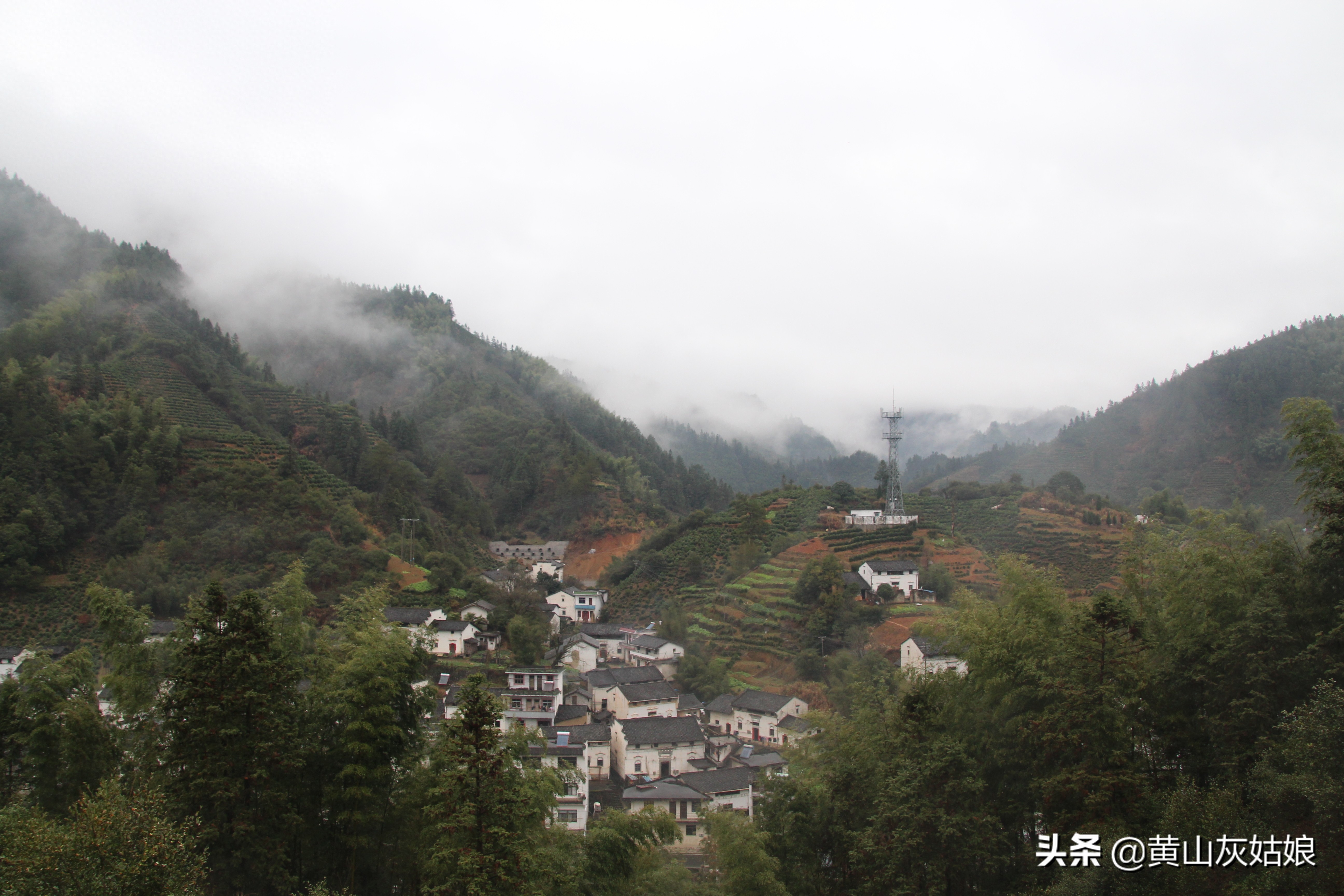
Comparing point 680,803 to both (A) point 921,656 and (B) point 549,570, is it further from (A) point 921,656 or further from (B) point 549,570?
(B) point 549,570

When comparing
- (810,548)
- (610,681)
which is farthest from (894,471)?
(610,681)

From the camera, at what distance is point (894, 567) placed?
3900cm

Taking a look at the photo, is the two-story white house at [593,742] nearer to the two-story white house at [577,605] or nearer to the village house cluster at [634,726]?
the village house cluster at [634,726]

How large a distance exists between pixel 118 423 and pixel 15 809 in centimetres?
3489

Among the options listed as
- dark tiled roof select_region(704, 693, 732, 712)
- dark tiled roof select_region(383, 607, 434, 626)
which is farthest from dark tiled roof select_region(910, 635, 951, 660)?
dark tiled roof select_region(383, 607, 434, 626)

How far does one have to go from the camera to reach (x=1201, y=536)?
1370 cm

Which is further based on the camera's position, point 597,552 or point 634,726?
point 597,552

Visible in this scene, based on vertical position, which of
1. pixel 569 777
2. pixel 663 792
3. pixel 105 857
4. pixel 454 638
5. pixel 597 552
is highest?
pixel 597 552

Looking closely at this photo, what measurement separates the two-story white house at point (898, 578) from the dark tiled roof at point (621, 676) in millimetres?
13468

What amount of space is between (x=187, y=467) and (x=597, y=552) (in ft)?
110

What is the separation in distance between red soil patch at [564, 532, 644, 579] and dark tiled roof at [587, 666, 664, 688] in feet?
92.7

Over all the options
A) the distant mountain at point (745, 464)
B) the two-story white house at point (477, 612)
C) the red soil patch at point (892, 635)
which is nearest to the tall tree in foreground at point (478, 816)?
the two-story white house at point (477, 612)

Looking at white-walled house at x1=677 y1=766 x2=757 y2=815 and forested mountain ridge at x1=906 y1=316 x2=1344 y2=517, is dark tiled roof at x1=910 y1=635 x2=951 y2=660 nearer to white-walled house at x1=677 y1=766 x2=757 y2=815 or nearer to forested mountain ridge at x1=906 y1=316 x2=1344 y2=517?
white-walled house at x1=677 y1=766 x2=757 y2=815

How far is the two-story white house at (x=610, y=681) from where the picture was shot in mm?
30750
